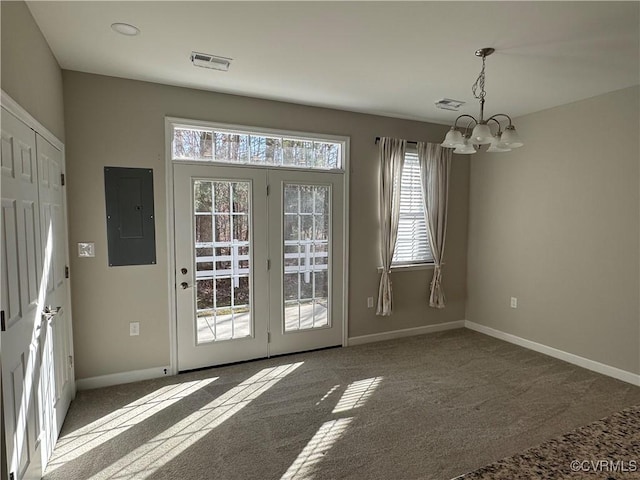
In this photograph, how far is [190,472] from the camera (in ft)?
7.32

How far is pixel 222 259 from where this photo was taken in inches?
146

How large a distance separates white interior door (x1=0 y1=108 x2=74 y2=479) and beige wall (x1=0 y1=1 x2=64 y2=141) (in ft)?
0.56

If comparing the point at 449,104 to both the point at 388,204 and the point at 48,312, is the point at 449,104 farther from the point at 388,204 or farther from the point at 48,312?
the point at 48,312

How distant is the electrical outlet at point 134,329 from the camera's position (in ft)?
11.2

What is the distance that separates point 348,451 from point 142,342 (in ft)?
6.99

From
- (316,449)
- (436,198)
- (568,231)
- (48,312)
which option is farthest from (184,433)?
(568,231)

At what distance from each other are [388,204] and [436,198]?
724 millimetres

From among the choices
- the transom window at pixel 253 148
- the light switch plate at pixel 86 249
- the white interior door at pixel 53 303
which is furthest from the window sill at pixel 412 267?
the white interior door at pixel 53 303

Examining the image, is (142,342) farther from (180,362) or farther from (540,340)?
(540,340)

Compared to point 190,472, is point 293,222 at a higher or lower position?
higher

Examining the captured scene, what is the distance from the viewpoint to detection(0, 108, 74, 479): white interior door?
1.73m

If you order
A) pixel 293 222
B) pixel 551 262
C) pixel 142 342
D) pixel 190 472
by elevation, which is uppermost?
pixel 293 222

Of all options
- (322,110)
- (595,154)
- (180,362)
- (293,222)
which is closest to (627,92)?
(595,154)

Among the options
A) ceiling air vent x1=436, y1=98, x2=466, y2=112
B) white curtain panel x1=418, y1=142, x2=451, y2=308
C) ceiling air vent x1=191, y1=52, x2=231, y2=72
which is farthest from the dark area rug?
white curtain panel x1=418, y1=142, x2=451, y2=308
